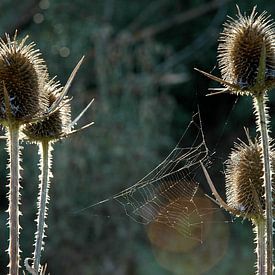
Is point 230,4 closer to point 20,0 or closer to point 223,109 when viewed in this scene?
point 223,109

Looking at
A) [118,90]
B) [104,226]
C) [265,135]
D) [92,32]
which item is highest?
[92,32]

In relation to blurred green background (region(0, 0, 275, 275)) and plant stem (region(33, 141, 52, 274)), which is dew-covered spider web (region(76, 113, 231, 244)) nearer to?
blurred green background (region(0, 0, 275, 275))

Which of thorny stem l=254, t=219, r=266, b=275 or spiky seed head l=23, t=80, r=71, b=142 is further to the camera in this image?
spiky seed head l=23, t=80, r=71, b=142

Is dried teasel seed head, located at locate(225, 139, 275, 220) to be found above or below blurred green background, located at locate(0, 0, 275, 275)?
below

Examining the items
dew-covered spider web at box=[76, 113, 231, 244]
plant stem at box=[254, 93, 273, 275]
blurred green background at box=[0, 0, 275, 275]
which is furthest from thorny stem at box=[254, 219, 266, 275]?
blurred green background at box=[0, 0, 275, 275]

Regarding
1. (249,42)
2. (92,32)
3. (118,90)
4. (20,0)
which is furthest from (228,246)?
(249,42)

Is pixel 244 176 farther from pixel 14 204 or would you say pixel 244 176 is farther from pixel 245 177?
pixel 14 204
